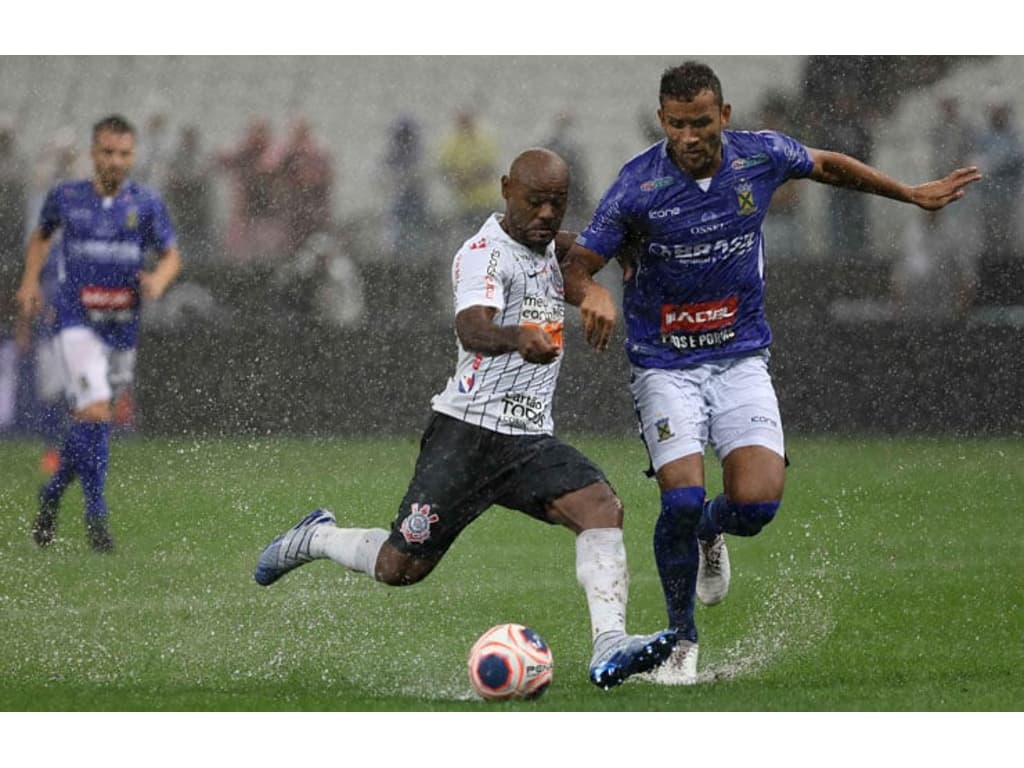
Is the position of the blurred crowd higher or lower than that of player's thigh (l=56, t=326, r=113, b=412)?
higher

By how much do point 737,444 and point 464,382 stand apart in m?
1.04

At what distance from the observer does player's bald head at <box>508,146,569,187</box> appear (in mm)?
6289

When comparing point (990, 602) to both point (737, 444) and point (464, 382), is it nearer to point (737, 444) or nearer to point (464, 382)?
point (737, 444)

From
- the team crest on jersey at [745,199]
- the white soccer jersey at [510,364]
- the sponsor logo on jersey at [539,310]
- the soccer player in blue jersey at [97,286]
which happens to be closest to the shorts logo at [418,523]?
the white soccer jersey at [510,364]

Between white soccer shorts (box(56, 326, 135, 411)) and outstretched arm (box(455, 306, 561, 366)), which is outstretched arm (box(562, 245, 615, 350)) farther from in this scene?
white soccer shorts (box(56, 326, 135, 411))

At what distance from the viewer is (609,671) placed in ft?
19.6

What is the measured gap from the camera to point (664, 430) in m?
6.71

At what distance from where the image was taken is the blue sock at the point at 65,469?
32.2ft

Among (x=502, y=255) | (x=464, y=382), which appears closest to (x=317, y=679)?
(x=464, y=382)

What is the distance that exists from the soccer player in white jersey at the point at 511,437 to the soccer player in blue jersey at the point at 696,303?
0.22m

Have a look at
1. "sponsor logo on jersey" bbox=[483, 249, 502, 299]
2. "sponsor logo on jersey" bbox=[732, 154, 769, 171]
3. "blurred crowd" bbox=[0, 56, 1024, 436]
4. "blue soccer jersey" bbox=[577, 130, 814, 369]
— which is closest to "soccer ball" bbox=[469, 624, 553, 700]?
"sponsor logo on jersey" bbox=[483, 249, 502, 299]

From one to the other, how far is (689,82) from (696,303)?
832 mm

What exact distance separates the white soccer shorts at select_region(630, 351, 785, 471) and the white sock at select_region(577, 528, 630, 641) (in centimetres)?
50

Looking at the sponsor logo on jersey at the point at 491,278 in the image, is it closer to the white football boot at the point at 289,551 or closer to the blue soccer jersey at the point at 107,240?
the white football boot at the point at 289,551
